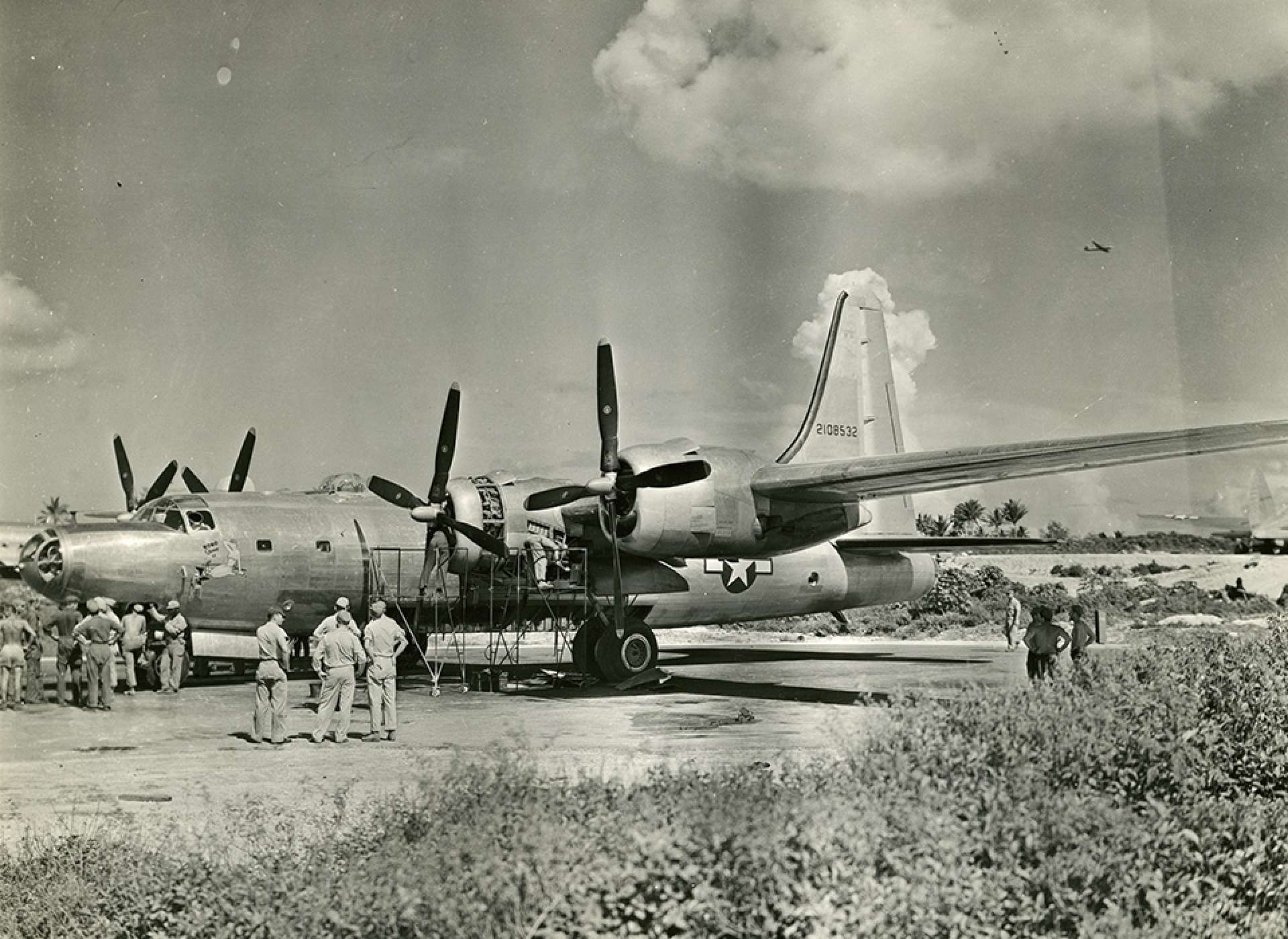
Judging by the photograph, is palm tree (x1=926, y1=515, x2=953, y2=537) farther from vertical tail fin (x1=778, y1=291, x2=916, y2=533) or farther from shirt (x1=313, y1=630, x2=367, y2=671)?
shirt (x1=313, y1=630, x2=367, y2=671)

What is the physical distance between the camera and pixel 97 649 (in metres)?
15.7

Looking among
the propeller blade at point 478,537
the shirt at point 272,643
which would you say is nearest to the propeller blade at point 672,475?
the propeller blade at point 478,537

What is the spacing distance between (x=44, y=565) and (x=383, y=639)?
7.11 metres

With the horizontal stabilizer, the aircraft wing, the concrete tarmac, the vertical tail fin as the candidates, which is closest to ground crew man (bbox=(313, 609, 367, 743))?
the concrete tarmac

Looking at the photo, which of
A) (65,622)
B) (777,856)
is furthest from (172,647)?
(777,856)

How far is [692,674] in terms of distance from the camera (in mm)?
22016

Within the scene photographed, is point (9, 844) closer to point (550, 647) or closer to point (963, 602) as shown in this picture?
point (550, 647)

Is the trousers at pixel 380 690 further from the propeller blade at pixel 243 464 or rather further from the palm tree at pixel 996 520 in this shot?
the palm tree at pixel 996 520

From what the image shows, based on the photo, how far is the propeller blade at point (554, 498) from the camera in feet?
58.3

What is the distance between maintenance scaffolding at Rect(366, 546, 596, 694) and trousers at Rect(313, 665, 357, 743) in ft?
16.5

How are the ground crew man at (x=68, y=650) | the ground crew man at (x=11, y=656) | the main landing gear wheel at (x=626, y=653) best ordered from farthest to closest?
the main landing gear wheel at (x=626, y=653), the ground crew man at (x=68, y=650), the ground crew man at (x=11, y=656)

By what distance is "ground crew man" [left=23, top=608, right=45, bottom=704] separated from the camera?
17359mm

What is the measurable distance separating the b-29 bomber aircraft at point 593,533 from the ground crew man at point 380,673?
15.1ft

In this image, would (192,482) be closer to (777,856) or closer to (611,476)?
(611,476)
